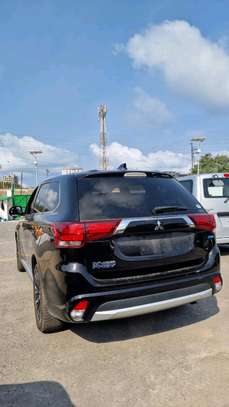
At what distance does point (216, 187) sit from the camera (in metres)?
6.57

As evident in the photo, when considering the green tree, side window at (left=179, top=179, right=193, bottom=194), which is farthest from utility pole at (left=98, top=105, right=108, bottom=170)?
side window at (left=179, top=179, right=193, bottom=194)

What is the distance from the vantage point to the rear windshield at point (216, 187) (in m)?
6.48

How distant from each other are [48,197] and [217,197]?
407 centimetres

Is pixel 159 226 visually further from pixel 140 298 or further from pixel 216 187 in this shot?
pixel 216 187

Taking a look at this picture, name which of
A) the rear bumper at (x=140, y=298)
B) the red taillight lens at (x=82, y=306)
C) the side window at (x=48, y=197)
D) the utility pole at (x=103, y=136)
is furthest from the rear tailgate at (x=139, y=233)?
the utility pole at (x=103, y=136)

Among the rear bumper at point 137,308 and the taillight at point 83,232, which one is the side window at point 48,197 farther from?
the rear bumper at point 137,308

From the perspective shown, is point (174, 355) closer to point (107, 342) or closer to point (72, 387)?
point (107, 342)

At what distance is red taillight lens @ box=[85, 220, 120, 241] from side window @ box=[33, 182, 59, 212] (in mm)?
700

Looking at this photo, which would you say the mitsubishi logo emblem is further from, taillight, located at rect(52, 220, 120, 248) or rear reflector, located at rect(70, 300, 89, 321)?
rear reflector, located at rect(70, 300, 89, 321)

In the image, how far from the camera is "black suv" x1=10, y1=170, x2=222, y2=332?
8.54 ft

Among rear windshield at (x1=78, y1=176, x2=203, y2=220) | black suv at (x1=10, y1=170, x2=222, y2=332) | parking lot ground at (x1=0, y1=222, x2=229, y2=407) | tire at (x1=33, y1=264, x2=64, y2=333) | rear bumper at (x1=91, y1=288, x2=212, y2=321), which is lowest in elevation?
parking lot ground at (x1=0, y1=222, x2=229, y2=407)

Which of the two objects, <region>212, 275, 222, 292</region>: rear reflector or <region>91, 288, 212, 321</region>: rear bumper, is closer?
<region>91, 288, 212, 321</region>: rear bumper

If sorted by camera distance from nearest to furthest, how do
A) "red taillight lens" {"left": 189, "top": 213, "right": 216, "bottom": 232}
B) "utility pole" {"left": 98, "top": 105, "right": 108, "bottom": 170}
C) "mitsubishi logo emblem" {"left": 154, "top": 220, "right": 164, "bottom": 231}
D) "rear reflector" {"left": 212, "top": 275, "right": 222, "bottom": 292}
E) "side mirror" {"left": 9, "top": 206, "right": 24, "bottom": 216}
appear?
"mitsubishi logo emblem" {"left": 154, "top": 220, "right": 164, "bottom": 231} < "red taillight lens" {"left": 189, "top": 213, "right": 216, "bottom": 232} < "rear reflector" {"left": 212, "top": 275, "right": 222, "bottom": 292} < "side mirror" {"left": 9, "top": 206, "right": 24, "bottom": 216} < "utility pole" {"left": 98, "top": 105, "right": 108, "bottom": 170}

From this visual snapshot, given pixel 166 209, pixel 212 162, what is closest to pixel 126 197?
pixel 166 209
